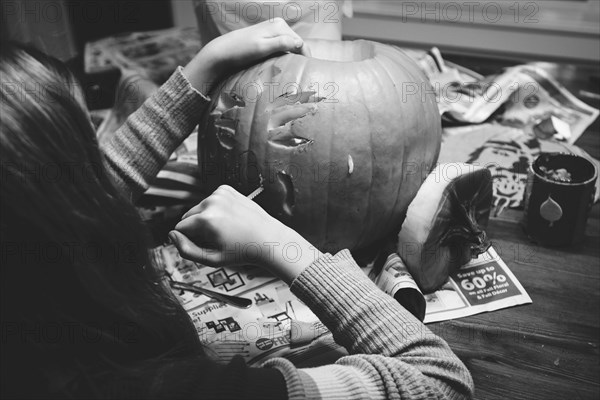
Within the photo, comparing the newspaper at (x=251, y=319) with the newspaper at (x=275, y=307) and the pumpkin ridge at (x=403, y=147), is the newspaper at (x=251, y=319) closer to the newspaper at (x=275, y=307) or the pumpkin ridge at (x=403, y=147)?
the newspaper at (x=275, y=307)

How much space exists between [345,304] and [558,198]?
0.48 m

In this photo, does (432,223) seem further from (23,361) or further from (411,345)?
(23,361)

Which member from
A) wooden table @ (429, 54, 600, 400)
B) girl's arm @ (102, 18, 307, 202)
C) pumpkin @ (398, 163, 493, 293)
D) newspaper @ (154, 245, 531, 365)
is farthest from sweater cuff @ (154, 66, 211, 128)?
wooden table @ (429, 54, 600, 400)

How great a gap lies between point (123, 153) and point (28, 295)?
0.48m

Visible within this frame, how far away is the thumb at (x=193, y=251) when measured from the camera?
0.65m

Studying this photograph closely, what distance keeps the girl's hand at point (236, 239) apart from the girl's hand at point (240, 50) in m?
0.29

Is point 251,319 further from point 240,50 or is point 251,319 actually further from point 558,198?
point 558,198

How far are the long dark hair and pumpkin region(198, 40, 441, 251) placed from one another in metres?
0.35

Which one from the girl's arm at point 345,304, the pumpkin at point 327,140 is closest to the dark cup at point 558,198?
the pumpkin at point 327,140

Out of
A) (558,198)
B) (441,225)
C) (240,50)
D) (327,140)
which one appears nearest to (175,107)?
(240,50)

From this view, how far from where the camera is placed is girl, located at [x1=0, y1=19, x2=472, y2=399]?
0.44 m

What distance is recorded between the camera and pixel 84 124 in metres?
0.49

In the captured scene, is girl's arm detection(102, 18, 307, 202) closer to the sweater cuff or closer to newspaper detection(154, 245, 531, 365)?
the sweater cuff

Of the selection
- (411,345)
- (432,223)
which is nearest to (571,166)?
(432,223)
